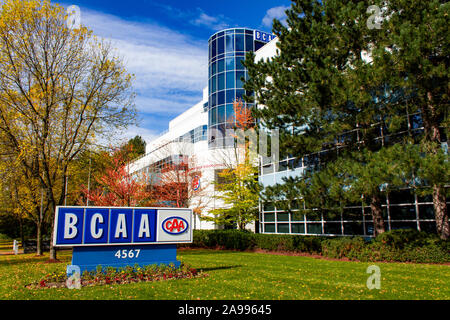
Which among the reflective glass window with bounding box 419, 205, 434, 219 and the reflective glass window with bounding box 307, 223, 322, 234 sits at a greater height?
the reflective glass window with bounding box 419, 205, 434, 219

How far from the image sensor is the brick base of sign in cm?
1041

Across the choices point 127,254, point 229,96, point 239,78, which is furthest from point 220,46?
point 127,254

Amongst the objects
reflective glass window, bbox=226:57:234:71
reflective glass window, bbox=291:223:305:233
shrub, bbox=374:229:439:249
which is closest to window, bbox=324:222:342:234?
reflective glass window, bbox=291:223:305:233

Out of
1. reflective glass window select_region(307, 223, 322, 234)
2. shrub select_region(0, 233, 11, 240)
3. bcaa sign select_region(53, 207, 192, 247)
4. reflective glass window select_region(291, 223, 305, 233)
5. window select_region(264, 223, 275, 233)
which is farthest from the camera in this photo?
shrub select_region(0, 233, 11, 240)

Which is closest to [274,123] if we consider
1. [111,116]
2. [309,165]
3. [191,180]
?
[309,165]

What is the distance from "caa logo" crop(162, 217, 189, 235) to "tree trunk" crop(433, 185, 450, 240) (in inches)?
399

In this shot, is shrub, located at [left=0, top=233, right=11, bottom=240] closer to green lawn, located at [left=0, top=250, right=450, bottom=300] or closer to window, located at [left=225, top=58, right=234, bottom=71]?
window, located at [left=225, top=58, right=234, bottom=71]

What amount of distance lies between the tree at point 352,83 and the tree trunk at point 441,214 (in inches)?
82.4

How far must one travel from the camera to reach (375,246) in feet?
51.1

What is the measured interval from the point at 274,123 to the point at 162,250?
8668 mm

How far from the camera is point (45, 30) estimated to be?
1900 centimetres

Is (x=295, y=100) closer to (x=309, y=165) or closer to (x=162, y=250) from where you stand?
(x=309, y=165)
